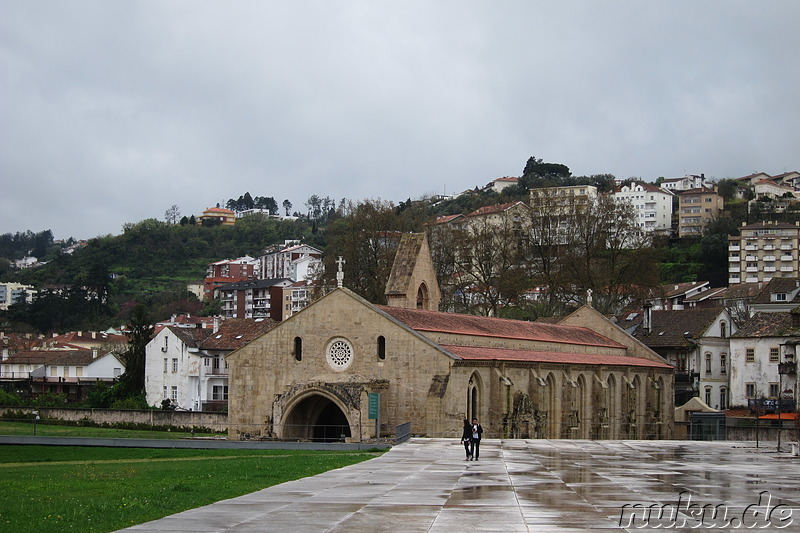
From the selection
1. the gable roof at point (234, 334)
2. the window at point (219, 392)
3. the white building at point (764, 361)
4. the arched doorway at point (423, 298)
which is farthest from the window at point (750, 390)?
the window at point (219, 392)

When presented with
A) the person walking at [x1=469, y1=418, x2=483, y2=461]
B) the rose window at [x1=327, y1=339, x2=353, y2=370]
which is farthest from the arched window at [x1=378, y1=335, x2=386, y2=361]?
the person walking at [x1=469, y1=418, x2=483, y2=461]

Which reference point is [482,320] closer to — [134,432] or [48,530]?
[134,432]

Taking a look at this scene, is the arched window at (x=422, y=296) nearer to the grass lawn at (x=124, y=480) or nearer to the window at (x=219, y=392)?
the grass lawn at (x=124, y=480)

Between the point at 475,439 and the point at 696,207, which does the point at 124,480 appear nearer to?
the point at 475,439

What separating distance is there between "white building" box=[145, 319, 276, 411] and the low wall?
1405 centimetres

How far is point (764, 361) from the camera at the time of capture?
69938mm

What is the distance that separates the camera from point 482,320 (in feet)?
202

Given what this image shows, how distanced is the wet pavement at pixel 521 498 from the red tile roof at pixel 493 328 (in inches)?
771

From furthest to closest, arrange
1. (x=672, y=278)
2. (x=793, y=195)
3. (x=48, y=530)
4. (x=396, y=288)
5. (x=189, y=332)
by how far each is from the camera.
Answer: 1. (x=793, y=195)
2. (x=672, y=278)
3. (x=189, y=332)
4. (x=396, y=288)
5. (x=48, y=530)

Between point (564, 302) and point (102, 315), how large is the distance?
98.2 metres

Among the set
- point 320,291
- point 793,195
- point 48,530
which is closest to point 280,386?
point 320,291

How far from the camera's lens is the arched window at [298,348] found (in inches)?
2101

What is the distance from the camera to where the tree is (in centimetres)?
8500

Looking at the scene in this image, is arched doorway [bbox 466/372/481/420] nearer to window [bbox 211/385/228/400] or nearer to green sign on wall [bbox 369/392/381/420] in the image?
green sign on wall [bbox 369/392/381/420]
